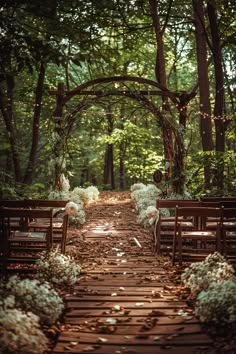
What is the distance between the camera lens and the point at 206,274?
555 cm

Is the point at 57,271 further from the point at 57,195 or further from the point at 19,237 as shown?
the point at 57,195

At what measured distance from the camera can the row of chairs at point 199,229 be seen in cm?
701

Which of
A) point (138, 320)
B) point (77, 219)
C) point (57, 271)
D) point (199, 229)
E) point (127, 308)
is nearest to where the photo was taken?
point (138, 320)

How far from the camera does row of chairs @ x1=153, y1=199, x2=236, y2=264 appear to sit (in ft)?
23.0

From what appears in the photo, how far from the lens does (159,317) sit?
4.69 meters

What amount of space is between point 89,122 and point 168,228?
16.1 meters

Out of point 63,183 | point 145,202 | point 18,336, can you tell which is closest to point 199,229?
point 145,202

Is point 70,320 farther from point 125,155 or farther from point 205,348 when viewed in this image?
point 125,155

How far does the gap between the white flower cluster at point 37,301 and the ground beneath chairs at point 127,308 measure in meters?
0.19

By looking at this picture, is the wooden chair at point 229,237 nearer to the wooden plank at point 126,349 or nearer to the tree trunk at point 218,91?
the wooden plank at point 126,349

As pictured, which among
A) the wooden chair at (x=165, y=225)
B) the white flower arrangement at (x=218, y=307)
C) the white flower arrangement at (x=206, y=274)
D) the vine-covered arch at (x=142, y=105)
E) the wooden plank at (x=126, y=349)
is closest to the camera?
the wooden plank at (x=126, y=349)

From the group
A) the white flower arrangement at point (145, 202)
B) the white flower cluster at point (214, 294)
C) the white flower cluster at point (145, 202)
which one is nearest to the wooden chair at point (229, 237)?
the white flower cluster at point (214, 294)

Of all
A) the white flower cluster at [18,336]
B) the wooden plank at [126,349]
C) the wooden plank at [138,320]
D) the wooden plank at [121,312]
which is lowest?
the wooden plank at [126,349]

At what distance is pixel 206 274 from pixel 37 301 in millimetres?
2298
